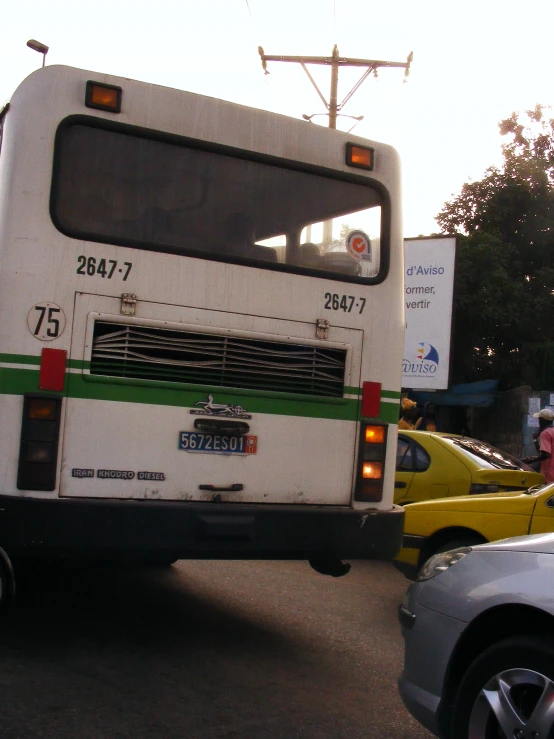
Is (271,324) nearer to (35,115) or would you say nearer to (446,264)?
(35,115)

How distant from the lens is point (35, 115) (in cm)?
532

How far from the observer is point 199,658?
18.2 ft

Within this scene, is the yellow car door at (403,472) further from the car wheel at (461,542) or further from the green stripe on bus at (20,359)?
the green stripe on bus at (20,359)

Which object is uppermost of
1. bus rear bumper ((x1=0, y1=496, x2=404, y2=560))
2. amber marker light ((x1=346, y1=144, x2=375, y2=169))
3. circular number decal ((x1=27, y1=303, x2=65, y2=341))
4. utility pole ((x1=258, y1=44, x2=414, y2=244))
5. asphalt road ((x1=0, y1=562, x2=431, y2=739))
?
utility pole ((x1=258, y1=44, x2=414, y2=244))

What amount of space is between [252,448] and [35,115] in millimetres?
2319

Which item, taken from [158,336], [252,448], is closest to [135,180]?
[158,336]

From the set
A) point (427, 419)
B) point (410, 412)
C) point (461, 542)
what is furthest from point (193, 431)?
point (427, 419)

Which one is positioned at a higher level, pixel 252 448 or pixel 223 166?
pixel 223 166

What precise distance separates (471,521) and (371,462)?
1.25 meters

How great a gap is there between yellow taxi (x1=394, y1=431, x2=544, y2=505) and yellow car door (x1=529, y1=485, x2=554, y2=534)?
7.67 feet

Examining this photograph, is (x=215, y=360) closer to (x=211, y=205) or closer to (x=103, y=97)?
(x=211, y=205)

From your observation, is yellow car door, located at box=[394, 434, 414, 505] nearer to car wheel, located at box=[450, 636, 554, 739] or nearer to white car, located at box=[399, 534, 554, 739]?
white car, located at box=[399, 534, 554, 739]

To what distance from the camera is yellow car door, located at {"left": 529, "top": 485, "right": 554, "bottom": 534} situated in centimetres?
626

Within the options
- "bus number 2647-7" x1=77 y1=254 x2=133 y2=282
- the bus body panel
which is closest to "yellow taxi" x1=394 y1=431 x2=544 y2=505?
the bus body panel
